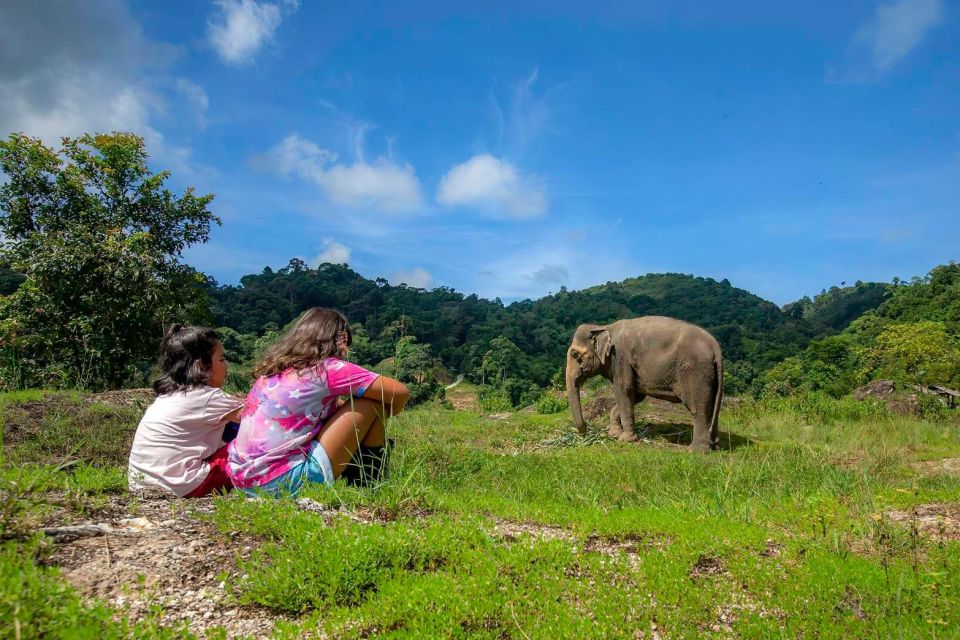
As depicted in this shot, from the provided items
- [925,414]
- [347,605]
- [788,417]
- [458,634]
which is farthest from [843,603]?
[925,414]

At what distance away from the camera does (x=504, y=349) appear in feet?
154

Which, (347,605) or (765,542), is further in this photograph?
(765,542)

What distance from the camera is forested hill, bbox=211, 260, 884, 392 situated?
53594mm

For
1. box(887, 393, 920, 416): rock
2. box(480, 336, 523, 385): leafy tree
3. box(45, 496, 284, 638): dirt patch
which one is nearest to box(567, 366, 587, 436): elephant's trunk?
box(887, 393, 920, 416): rock

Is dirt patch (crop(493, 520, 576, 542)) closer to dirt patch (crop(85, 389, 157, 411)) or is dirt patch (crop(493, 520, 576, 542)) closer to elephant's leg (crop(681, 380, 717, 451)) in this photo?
elephant's leg (crop(681, 380, 717, 451))

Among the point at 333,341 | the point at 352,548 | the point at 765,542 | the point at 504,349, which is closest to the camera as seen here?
the point at 352,548

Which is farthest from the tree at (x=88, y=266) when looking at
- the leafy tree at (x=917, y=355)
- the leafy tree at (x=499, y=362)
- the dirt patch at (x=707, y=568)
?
the leafy tree at (x=499, y=362)

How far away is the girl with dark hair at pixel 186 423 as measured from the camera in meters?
4.01

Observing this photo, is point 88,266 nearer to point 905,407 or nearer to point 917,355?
point 905,407

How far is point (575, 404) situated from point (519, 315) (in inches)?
2898

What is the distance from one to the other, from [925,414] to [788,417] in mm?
3529

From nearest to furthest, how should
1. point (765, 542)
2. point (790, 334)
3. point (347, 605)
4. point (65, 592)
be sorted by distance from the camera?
point (65, 592), point (347, 605), point (765, 542), point (790, 334)

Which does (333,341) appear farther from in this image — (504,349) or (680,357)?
(504,349)

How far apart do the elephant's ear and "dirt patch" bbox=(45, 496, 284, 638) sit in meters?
9.75
